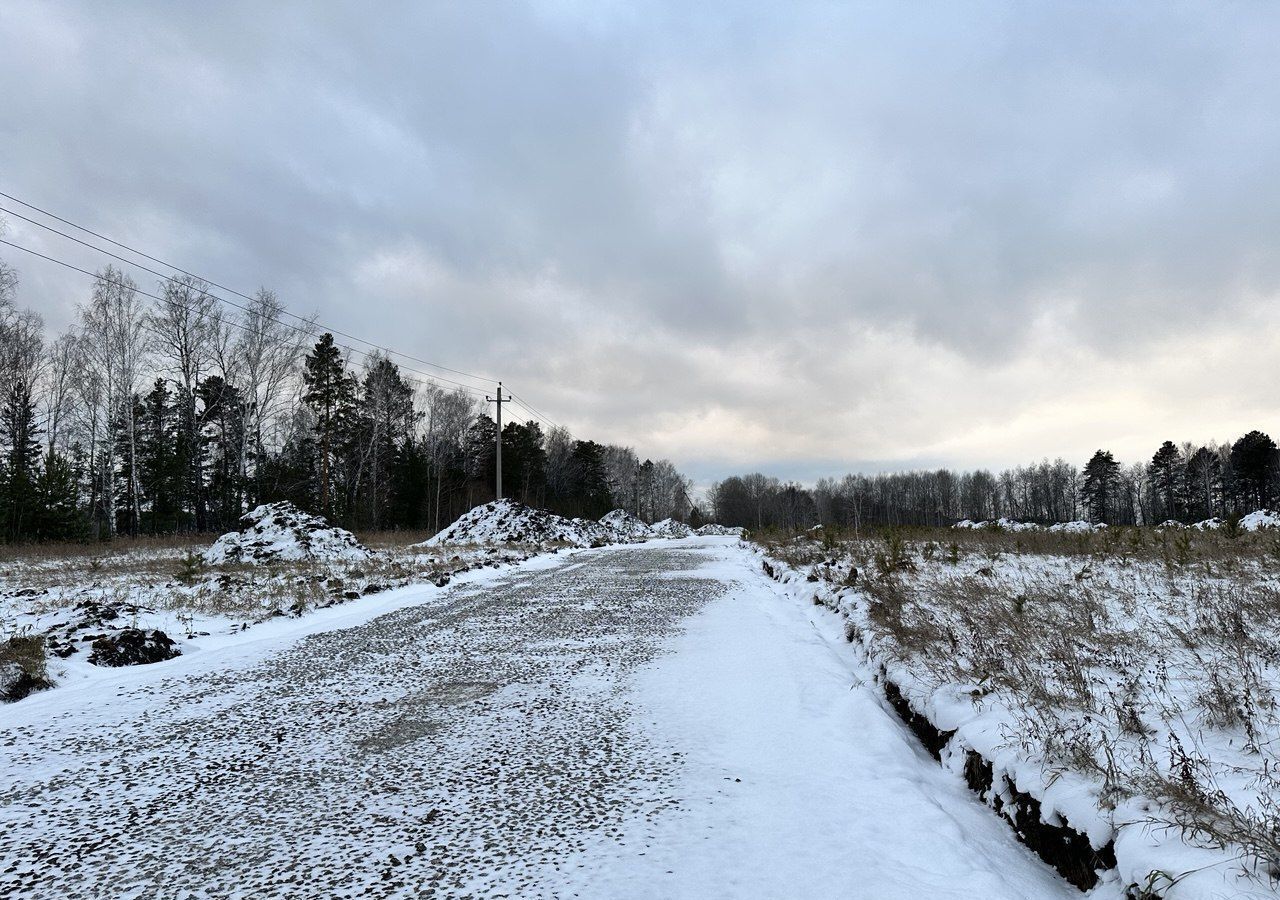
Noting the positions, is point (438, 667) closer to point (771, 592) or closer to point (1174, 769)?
point (1174, 769)

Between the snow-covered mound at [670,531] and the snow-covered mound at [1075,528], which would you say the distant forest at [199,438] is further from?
the snow-covered mound at [1075,528]

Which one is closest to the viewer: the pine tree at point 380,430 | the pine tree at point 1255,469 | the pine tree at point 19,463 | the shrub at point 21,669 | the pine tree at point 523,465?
the shrub at point 21,669

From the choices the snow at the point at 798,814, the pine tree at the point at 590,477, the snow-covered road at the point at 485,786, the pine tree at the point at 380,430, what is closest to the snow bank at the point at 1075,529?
the snow-covered road at the point at 485,786

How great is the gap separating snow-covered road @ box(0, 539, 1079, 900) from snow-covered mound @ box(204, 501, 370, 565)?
41.7ft

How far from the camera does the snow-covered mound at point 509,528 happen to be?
28.9 meters

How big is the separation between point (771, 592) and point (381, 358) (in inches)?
1602

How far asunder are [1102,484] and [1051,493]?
20693mm

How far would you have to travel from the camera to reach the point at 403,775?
10.5ft

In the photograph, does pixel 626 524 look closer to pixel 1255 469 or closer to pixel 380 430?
pixel 380 430

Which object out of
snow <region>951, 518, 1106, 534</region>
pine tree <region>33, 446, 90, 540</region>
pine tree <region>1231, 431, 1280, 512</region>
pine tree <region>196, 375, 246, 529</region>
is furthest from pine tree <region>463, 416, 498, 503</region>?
pine tree <region>1231, 431, 1280, 512</region>

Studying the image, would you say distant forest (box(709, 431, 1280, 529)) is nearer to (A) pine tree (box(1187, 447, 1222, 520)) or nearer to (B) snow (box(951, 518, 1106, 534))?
(A) pine tree (box(1187, 447, 1222, 520))

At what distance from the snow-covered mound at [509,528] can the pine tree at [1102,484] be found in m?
94.3

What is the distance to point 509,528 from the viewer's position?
96.7 ft

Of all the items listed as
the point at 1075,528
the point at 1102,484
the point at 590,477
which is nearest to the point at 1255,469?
the point at 1102,484
